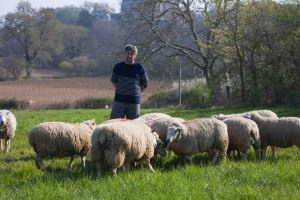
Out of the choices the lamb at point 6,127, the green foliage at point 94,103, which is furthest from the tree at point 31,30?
the lamb at point 6,127

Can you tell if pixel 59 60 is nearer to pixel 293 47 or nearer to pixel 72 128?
pixel 293 47

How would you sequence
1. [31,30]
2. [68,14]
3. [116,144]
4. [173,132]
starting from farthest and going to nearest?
[68,14] < [31,30] < [173,132] < [116,144]

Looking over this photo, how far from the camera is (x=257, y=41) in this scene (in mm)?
15656

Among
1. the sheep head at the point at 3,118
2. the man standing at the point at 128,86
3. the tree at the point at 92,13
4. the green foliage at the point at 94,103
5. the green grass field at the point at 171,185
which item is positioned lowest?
the green foliage at the point at 94,103

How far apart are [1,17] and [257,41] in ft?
128

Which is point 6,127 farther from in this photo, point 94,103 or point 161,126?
point 94,103

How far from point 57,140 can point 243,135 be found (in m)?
3.67

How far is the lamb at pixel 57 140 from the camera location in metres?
5.31

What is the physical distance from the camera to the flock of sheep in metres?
4.55

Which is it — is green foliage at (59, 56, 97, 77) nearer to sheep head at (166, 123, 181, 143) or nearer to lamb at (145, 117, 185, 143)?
lamb at (145, 117, 185, 143)

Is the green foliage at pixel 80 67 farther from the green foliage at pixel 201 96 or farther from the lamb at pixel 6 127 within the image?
the lamb at pixel 6 127

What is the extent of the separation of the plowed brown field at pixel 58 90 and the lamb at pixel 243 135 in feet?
56.7

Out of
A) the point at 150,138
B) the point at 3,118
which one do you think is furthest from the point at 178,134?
the point at 3,118

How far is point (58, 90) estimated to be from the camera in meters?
33.2
